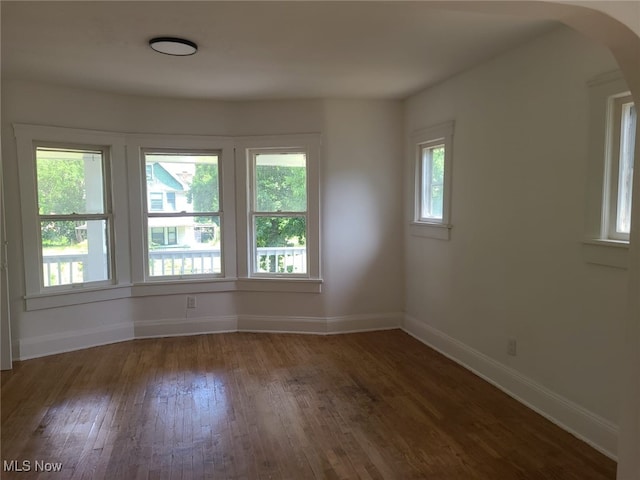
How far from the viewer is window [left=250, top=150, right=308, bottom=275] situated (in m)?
4.79

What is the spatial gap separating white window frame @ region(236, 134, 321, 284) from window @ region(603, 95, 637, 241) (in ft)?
8.99

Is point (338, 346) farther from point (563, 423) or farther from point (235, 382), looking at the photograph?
point (563, 423)

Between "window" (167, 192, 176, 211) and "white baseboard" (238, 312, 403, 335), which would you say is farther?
"white baseboard" (238, 312, 403, 335)

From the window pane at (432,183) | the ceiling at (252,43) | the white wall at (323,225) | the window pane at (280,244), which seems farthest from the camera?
the window pane at (280,244)

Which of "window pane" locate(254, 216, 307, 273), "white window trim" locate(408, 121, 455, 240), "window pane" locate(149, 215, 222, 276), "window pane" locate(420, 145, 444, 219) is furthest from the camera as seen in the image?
"window pane" locate(254, 216, 307, 273)

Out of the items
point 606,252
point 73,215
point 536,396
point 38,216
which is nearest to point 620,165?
point 606,252

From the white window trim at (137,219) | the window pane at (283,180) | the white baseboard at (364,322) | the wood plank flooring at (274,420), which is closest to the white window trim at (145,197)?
the white window trim at (137,219)

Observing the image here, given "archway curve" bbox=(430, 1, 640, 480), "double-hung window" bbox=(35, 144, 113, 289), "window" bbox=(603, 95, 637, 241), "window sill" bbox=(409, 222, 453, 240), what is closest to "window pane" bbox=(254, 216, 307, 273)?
"window sill" bbox=(409, 222, 453, 240)

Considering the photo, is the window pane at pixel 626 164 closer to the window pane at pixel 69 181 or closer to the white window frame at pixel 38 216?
the white window frame at pixel 38 216

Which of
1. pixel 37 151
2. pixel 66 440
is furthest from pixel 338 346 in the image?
pixel 37 151

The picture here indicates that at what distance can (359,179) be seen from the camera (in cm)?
477

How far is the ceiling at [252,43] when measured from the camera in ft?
8.18

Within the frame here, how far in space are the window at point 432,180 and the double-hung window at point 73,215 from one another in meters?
3.15

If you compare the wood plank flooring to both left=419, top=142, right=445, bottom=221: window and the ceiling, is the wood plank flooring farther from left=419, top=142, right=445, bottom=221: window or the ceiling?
the ceiling
